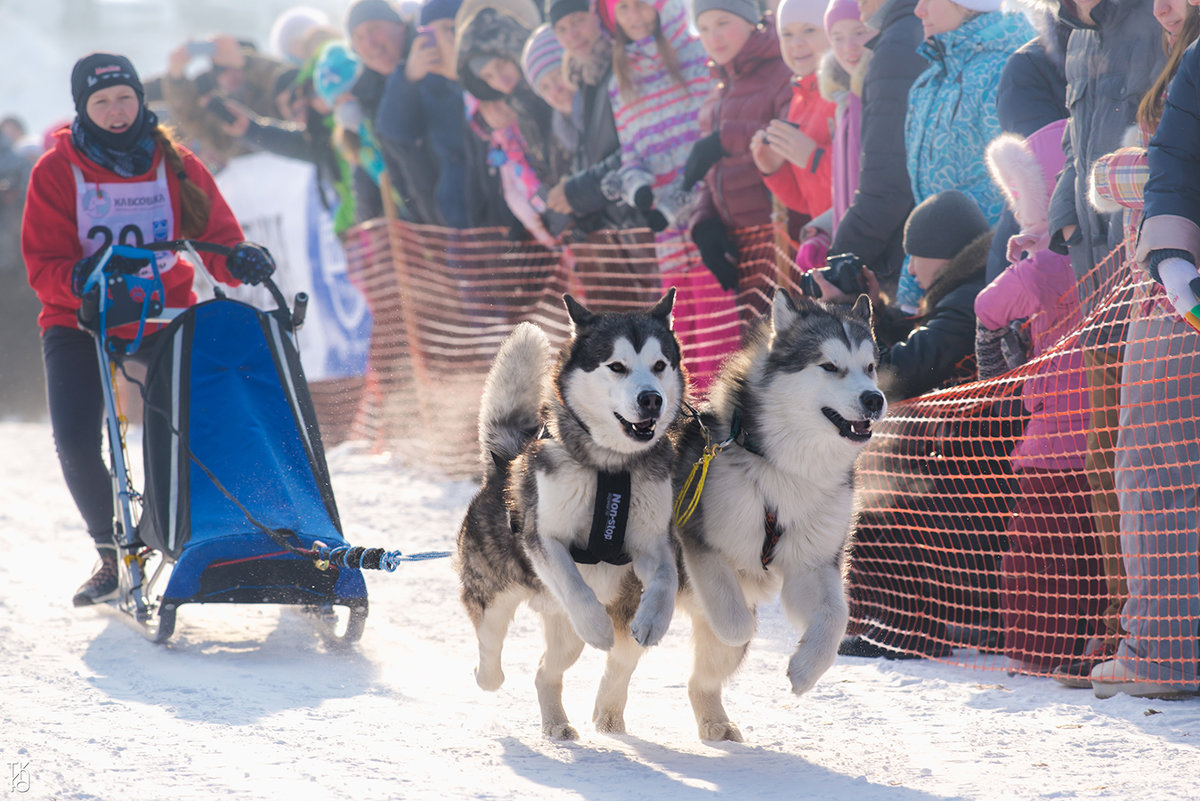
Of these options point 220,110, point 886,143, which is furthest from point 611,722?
Result: point 220,110

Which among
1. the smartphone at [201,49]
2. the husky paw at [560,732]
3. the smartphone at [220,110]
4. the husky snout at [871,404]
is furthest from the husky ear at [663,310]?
the smartphone at [201,49]

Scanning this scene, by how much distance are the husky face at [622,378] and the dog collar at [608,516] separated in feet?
0.26

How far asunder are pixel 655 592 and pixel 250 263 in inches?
91.6

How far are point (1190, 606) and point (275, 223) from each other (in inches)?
364

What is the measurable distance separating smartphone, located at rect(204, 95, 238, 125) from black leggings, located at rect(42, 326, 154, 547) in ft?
21.0

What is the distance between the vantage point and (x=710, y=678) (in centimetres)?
323

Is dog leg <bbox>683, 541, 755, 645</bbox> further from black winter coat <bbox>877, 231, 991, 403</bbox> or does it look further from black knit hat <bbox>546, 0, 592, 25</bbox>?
black knit hat <bbox>546, 0, 592, 25</bbox>

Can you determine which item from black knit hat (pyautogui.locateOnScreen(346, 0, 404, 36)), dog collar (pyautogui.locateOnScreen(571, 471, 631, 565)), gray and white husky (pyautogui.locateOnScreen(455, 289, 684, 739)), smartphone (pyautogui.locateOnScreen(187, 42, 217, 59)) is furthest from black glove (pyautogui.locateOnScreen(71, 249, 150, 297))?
smartphone (pyautogui.locateOnScreen(187, 42, 217, 59))

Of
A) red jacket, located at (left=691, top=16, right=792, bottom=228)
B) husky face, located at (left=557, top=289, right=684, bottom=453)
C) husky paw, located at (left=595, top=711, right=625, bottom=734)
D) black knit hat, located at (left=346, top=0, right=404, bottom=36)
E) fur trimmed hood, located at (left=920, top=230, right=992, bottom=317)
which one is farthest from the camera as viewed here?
black knit hat, located at (left=346, top=0, right=404, bottom=36)

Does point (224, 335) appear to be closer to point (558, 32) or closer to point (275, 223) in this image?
point (558, 32)

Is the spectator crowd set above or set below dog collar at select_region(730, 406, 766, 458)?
above

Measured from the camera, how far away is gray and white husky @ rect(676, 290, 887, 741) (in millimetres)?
2953

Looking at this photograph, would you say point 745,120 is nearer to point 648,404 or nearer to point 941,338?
point 941,338

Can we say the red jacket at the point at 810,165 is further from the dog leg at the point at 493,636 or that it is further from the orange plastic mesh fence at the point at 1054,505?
the dog leg at the point at 493,636
